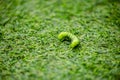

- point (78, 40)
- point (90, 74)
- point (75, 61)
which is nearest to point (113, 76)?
point (90, 74)

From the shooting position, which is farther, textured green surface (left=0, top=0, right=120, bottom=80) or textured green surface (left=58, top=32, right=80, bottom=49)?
textured green surface (left=58, top=32, right=80, bottom=49)

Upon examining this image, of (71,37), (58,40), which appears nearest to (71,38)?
(71,37)

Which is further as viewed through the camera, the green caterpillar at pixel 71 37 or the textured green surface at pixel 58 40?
the green caterpillar at pixel 71 37

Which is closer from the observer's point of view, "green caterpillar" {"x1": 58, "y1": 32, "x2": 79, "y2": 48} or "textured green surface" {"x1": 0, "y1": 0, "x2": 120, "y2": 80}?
"textured green surface" {"x1": 0, "y1": 0, "x2": 120, "y2": 80}

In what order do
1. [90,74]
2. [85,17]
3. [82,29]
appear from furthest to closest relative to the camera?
[85,17], [82,29], [90,74]

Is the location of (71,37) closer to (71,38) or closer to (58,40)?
(71,38)

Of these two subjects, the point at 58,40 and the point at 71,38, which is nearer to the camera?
the point at 71,38

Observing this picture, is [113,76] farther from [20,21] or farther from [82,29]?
[20,21]

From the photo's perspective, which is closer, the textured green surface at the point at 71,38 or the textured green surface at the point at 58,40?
the textured green surface at the point at 58,40
